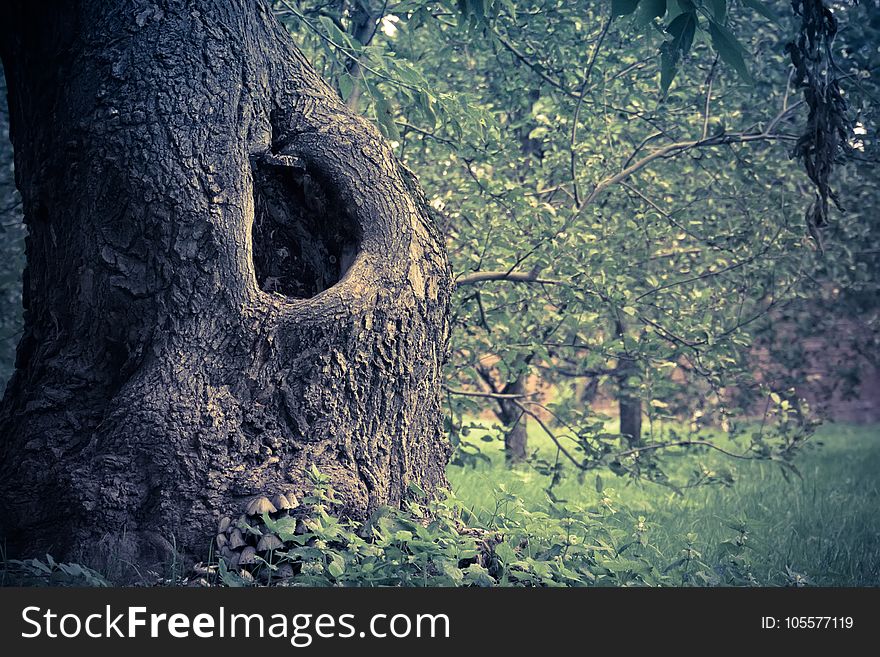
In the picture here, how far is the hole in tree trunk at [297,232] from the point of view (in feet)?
11.7

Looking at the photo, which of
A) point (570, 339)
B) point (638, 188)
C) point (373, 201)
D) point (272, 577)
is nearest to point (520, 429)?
point (570, 339)

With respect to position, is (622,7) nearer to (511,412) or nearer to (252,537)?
(252,537)

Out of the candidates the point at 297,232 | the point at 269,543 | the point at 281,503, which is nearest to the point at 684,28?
the point at 297,232

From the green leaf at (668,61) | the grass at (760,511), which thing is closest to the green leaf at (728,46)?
the green leaf at (668,61)

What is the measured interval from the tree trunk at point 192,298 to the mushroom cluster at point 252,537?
8cm

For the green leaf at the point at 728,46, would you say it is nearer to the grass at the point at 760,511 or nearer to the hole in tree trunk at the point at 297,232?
the hole in tree trunk at the point at 297,232

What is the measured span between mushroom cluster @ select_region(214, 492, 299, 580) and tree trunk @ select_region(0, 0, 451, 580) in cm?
8

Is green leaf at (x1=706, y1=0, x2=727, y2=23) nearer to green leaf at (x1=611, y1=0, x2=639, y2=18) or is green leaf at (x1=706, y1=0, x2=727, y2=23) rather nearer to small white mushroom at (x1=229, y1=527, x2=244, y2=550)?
green leaf at (x1=611, y1=0, x2=639, y2=18)

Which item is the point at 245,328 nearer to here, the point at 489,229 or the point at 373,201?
the point at 373,201

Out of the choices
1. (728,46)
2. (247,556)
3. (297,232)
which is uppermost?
(728,46)

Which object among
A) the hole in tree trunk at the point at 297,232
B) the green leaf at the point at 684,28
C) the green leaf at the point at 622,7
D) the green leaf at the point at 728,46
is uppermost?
the green leaf at the point at 622,7

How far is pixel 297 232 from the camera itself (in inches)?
144

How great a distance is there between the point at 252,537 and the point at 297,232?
1.38m

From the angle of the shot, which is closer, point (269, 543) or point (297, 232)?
point (269, 543)
